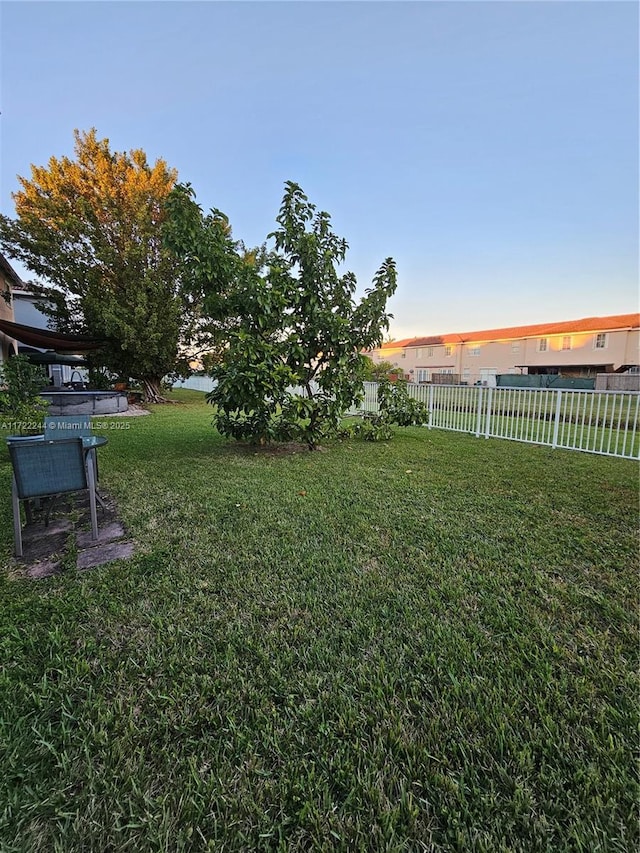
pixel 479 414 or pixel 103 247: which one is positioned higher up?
pixel 103 247

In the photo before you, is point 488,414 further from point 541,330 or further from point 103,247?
point 541,330

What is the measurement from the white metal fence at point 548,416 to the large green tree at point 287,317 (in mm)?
3063

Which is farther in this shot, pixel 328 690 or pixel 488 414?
pixel 488 414

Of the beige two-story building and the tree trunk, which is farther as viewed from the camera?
the tree trunk

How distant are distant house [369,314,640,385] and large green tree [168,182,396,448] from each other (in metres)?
15.1

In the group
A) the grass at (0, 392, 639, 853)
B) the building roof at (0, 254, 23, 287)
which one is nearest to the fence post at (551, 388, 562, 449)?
the grass at (0, 392, 639, 853)

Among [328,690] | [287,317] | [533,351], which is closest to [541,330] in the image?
[533,351]

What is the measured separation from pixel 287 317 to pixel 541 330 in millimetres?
31449

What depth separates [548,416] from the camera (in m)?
6.76

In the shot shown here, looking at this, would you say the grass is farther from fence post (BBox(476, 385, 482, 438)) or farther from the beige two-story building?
the beige two-story building

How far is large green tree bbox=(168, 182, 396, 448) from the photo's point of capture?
5.31 meters

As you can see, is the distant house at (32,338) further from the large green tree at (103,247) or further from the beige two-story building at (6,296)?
the large green tree at (103,247)

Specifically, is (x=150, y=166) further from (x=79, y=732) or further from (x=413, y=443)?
(x=79, y=732)

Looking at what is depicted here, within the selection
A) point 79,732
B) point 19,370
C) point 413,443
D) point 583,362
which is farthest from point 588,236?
point 583,362
